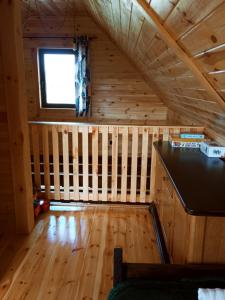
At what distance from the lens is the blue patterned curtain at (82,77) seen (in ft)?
12.7

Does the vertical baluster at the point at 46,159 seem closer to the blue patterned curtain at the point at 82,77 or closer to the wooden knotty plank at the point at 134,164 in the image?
the wooden knotty plank at the point at 134,164

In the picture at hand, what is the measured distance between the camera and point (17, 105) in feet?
6.81

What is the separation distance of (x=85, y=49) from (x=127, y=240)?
2.92 m

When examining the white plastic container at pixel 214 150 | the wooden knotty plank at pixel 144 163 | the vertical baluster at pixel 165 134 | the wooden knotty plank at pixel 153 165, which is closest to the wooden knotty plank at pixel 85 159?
the wooden knotty plank at pixel 144 163

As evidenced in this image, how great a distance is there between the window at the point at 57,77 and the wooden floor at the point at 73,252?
7.23ft

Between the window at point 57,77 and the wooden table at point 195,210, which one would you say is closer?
the wooden table at point 195,210

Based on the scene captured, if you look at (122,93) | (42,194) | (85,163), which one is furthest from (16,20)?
(122,93)

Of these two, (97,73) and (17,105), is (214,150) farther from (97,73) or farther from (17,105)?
(97,73)

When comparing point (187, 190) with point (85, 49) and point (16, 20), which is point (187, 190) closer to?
point (16, 20)

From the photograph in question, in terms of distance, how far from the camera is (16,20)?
6.38 ft

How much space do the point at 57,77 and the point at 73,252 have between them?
9.90ft

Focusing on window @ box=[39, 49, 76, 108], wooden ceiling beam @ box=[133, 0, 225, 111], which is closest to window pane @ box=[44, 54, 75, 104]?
window @ box=[39, 49, 76, 108]

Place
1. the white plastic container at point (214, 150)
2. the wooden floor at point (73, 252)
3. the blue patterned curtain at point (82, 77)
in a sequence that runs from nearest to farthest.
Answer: the wooden floor at point (73, 252) → the white plastic container at point (214, 150) → the blue patterned curtain at point (82, 77)

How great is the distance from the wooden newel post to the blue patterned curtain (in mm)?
1799
